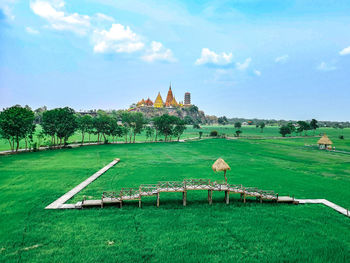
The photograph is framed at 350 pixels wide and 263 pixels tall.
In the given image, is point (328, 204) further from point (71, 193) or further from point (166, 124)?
point (166, 124)

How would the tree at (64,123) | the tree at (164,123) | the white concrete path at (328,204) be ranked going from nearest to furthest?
1. the white concrete path at (328,204)
2. the tree at (64,123)
3. the tree at (164,123)

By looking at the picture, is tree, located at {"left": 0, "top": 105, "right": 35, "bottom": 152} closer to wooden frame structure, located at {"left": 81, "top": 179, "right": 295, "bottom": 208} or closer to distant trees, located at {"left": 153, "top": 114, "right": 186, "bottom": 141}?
wooden frame structure, located at {"left": 81, "top": 179, "right": 295, "bottom": 208}

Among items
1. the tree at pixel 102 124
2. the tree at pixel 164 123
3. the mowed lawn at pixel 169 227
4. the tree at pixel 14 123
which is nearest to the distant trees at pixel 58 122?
the tree at pixel 14 123

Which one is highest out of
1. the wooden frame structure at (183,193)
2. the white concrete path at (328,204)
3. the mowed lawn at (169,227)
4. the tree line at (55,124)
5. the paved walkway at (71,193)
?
the tree line at (55,124)

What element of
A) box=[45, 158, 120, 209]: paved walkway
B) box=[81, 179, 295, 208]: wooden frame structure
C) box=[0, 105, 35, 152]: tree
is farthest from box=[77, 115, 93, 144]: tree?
box=[81, 179, 295, 208]: wooden frame structure

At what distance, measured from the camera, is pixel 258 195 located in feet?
73.6

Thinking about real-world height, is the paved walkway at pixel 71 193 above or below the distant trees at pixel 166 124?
below

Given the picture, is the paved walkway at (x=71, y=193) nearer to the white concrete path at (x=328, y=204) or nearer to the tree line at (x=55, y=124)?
the white concrete path at (x=328, y=204)

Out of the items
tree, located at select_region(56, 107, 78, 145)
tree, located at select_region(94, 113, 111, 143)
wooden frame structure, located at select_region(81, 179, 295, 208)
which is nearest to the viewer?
wooden frame structure, located at select_region(81, 179, 295, 208)

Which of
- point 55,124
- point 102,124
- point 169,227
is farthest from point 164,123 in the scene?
point 169,227

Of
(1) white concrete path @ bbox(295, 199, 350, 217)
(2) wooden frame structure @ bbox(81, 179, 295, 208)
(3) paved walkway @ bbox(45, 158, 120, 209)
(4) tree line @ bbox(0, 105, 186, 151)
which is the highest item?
(4) tree line @ bbox(0, 105, 186, 151)

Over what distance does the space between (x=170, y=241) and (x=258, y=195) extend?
11.8 m

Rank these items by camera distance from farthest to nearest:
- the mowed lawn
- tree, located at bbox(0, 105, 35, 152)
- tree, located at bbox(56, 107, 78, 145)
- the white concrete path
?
tree, located at bbox(56, 107, 78, 145) → tree, located at bbox(0, 105, 35, 152) → the white concrete path → the mowed lawn

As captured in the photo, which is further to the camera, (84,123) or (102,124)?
(102,124)
